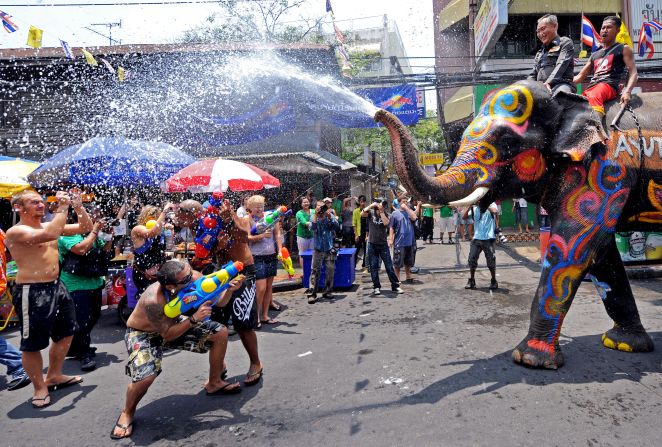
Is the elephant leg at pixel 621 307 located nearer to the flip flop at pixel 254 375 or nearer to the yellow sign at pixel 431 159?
the flip flop at pixel 254 375

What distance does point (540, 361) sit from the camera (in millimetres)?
4148

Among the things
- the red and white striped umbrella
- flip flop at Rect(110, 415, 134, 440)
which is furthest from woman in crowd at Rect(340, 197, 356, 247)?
flip flop at Rect(110, 415, 134, 440)

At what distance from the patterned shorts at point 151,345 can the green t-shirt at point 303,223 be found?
497 cm

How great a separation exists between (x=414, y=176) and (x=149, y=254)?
149 inches

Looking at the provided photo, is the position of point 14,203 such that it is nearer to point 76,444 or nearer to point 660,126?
point 76,444

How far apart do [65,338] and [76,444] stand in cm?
149

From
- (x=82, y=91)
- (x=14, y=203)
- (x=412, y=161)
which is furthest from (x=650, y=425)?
(x=82, y=91)

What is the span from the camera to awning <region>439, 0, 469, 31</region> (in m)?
19.2

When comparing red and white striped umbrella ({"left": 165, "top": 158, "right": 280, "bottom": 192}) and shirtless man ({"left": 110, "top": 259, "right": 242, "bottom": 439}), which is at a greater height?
red and white striped umbrella ({"left": 165, "top": 158, "right": 280, "bottom": 192})

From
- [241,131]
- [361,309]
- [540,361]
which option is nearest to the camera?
[540,361]

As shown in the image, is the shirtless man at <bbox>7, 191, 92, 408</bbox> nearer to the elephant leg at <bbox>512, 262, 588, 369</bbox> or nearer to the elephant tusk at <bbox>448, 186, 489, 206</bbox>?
the elephant tusk at <bbox>448, 186, 489, 206</bbox>

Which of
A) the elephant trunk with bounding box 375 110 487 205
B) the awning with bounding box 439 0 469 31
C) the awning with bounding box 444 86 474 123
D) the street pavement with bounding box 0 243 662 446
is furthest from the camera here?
the awning with bounding box 439 0 469 31

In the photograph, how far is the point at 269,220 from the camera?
18.6ft

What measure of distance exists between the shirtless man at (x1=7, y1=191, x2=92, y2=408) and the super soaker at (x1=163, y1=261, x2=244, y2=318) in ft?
5.43
